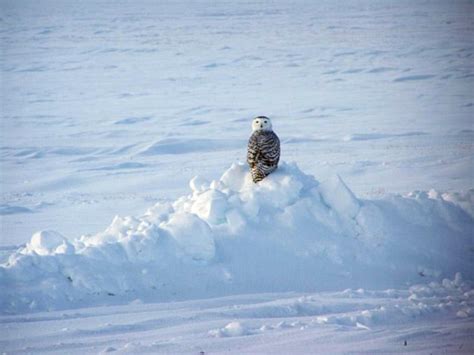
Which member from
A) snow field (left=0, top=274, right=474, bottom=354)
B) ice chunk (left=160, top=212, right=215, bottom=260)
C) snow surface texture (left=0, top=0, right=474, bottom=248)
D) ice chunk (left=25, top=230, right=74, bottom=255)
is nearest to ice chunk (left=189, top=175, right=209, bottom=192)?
ice chunk (left=160, top=212, right=215, bottom=260)

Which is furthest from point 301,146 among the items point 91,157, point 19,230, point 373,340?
point 373,340

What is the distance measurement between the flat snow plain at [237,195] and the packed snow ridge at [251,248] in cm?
1

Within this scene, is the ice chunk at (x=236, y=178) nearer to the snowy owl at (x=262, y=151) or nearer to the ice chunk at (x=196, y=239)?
the snowy owl at (x=262, y=151)

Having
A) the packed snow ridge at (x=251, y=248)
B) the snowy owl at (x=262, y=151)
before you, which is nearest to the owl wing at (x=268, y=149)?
the snowy owl at (x=262, y=151)

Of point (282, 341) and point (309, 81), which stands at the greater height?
point (282, 341)

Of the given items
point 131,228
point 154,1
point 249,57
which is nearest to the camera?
point 131,228

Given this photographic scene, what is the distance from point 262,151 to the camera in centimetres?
678

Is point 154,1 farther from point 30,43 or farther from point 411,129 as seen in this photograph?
point 411,129

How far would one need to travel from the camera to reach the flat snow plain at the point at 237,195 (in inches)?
201

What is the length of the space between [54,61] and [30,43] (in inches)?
110

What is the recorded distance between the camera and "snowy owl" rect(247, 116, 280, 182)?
6.79m

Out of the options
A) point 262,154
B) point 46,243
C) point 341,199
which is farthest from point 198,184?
point 46,243

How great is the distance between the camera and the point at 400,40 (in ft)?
82.8

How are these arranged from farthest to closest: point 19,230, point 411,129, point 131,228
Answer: point 411,129, point 19,230, point 131,228
